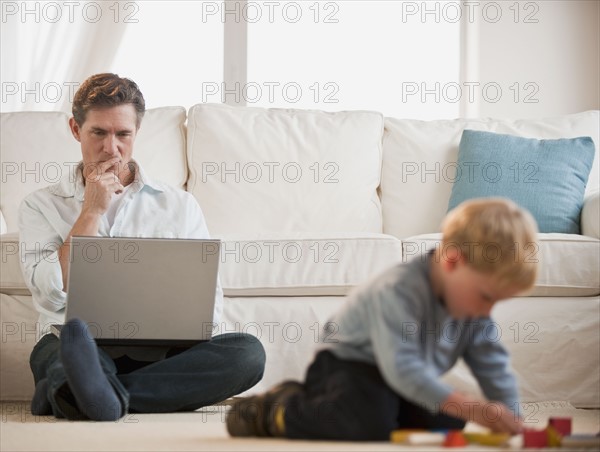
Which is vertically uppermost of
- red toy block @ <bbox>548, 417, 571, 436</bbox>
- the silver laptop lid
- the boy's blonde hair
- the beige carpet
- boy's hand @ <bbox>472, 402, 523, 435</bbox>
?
the boy's blonde hair

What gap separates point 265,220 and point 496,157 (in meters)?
0.79

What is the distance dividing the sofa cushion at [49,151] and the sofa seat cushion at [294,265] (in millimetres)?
676

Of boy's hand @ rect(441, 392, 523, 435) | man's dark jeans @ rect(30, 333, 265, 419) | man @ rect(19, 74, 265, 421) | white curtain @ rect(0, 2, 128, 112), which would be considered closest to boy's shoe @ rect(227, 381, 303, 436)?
boy's hand @ rect(441, 392, 523, 435)

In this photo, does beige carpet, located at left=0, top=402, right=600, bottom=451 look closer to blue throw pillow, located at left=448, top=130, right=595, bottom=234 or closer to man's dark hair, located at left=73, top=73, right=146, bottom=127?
man's dark hair, located at left=73, top=73, right=146, bottom=127

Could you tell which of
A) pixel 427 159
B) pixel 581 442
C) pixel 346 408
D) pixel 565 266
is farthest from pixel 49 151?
pixel 581 442

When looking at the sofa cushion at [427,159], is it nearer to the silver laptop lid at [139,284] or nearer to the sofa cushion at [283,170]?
the sofa cushion at [283,170]

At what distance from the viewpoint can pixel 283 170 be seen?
10.7 ft

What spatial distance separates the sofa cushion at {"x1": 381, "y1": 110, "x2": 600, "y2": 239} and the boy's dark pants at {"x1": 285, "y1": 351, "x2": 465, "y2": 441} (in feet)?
6.19

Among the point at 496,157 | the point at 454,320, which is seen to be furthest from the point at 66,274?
the point at 496,157

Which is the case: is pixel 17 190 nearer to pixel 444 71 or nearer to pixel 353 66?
pixel 353 66

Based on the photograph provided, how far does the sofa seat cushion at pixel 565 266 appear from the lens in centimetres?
272

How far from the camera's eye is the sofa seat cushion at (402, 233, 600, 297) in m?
2.72

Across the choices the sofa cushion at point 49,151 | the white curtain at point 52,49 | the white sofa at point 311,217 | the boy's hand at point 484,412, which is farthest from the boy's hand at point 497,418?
the white curtain at point 52,49

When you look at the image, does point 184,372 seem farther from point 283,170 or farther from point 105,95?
point 283,170
